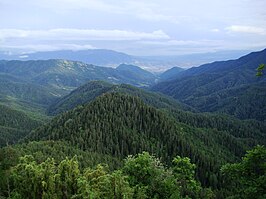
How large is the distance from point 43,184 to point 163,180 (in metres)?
23.4

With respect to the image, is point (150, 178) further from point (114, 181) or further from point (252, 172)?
point (252, 172)

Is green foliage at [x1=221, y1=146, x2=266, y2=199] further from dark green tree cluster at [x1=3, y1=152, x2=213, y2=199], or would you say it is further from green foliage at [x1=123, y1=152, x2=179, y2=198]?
green foliage at [x1=123, y1=152, x2=179, y2=198]

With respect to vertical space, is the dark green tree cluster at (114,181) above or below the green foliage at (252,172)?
below

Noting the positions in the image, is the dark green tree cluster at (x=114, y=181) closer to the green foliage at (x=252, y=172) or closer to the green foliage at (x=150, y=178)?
the green foliage at (x=150, y=178)

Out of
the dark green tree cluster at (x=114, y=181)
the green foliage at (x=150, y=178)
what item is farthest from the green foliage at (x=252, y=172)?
the green foliage at (x=150, y=178)

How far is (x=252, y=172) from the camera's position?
37.5 metres

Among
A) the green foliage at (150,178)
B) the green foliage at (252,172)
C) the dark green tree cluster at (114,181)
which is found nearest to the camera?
the green foliage at (252,172)

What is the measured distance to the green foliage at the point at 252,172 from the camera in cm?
3434

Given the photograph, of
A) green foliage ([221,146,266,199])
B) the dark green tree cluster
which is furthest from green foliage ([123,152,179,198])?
green foliage ([221,146,266,199])

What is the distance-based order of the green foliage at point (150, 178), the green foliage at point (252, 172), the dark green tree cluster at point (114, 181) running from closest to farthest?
the green foliage at point (252, 172) < the dark green tree cluster at point (114, 181) < the green foliage at point (150, 178)

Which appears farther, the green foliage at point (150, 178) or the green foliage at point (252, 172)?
the green foliage at point (150, 178)

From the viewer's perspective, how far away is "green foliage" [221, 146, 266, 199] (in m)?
34.3

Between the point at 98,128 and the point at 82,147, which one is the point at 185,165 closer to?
the point at 82,147

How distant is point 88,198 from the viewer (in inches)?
1747
